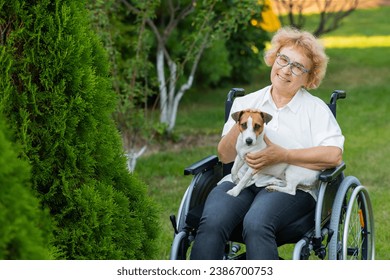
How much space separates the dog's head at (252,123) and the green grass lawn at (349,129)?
737mm

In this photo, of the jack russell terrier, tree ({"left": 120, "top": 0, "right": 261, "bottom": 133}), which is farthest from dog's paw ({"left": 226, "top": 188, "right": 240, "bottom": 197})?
tree ({"left": 120, "top": 0, "right": 261, "bottom": 133})

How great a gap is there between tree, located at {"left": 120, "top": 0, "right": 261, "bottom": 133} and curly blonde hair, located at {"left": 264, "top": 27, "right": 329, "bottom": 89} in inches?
122

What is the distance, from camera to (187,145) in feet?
30.3

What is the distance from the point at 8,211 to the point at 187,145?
6959 millimetres

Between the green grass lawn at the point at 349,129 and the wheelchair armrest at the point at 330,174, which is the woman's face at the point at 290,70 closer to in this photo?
the wheelchair armrest at the point at 330,174

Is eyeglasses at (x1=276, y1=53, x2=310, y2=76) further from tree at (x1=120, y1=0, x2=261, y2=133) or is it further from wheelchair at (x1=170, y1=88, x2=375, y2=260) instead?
tree at (x1=120, y1=0, x2=261, y2=133)

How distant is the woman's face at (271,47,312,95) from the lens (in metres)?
4.10

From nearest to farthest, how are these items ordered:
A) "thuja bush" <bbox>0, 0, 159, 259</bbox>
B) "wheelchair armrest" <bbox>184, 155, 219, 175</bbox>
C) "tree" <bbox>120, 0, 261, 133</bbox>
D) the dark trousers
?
1. "thuja bush" <bbox>0, 0, 159, 259</bbox>
2. the dark trousers
3. "wheelchair armrest" <bbox>184, 155, 219, 175</bbox>
4. "tree" <bbox>120, 0, 261, 133</bbox>

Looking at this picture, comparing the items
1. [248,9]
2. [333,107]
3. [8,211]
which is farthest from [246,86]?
[8,211]

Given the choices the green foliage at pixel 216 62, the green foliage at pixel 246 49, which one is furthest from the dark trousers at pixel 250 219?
the green foliage at pixel 246 49

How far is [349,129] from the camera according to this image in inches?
388

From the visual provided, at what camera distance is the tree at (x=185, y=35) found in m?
7.95

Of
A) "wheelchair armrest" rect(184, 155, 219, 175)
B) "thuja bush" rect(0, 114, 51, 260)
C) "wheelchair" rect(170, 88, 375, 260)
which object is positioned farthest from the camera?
"wheelchair armrest" rect(184, 155, 219, 175)

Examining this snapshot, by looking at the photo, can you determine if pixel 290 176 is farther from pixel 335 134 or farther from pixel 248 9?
pixel 248 9
